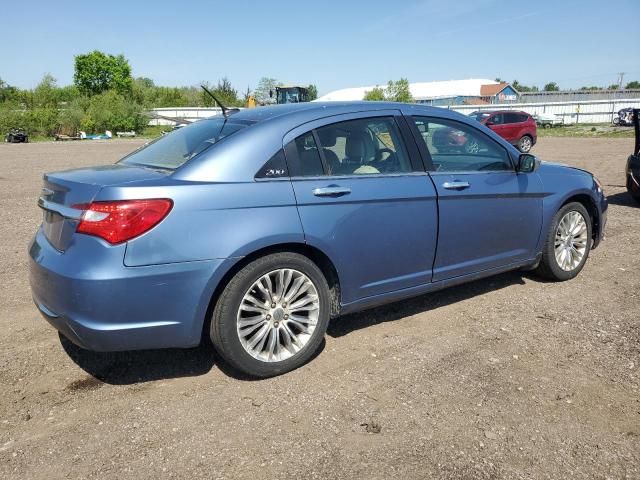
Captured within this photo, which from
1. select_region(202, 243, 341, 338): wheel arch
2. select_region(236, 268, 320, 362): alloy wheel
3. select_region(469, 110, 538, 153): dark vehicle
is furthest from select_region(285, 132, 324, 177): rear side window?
select_region(469, 110, 538, 153): dark vehicle

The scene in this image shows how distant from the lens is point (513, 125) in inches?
893

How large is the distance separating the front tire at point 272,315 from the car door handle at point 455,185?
1.23 metres

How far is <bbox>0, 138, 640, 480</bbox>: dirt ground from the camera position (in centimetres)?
250

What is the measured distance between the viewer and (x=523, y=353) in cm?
362

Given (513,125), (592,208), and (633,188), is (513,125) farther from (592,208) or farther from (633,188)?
(592,208)

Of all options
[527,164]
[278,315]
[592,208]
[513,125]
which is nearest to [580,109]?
[513,125]

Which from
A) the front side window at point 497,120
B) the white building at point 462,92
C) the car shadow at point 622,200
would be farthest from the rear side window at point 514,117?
the white building at point 462,92

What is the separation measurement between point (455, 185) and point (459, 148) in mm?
497

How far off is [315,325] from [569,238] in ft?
9.61

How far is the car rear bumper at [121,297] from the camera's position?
9.13 ft

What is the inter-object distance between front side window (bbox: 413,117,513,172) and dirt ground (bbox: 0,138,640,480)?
3.90 feet

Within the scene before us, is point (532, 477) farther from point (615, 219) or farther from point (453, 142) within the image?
point (615, 219)

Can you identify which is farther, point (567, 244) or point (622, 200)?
point (622, 200)

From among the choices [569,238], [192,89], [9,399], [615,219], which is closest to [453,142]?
[569,238]
